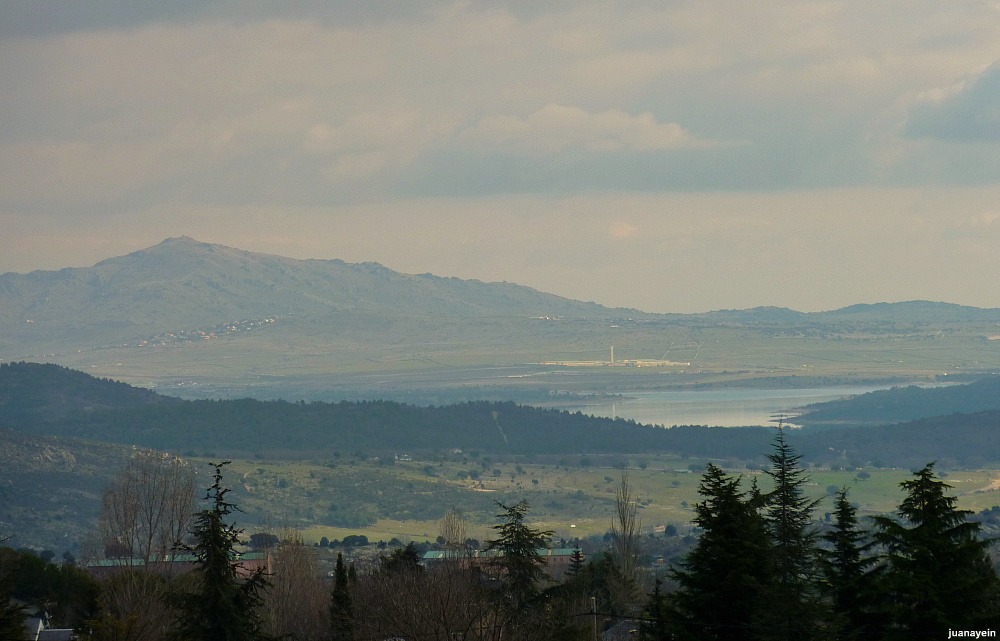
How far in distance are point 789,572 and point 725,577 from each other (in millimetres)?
1657

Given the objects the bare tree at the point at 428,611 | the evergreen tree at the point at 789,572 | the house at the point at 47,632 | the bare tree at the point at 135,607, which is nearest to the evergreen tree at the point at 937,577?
the evergreen tree at the point at 789,572

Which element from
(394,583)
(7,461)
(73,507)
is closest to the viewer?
(394,583)

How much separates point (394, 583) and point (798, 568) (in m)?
20.8

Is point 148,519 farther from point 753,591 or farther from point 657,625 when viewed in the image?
point 753,591

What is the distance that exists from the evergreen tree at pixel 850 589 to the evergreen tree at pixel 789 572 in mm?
487

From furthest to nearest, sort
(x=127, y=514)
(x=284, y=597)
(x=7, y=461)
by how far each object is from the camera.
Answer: (x=7, y=461), (x=127, y=514), (x=284, y=597)

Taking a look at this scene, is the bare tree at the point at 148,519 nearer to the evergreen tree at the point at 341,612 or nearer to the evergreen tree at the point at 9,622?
the evergreen tree at the point at 341,612

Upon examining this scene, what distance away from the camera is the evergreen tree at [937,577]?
31.4 m

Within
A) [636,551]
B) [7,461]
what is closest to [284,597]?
[636,551]

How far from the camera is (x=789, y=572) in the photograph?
35.1m

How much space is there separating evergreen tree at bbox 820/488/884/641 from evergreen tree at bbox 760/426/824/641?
0.49 meters

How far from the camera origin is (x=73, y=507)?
178250 millimetres

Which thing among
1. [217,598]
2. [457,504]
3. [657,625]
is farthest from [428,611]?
[457,504]

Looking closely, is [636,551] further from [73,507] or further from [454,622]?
[73,507]
